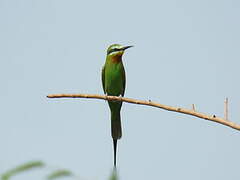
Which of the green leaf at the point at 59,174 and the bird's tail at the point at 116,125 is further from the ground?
the green leaf at the point at 59,174

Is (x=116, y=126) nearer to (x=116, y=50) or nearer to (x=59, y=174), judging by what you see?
(x=116, y=50)

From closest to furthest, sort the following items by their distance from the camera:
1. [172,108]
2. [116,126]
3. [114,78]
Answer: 1. [172,108]
2. [116,126]
3. [114,78]

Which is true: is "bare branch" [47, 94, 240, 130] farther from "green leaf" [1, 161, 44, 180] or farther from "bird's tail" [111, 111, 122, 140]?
"bird's tail" [111, 111, 122, 140]

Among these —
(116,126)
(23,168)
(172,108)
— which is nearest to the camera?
(23,168)

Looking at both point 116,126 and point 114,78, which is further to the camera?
point 114,78

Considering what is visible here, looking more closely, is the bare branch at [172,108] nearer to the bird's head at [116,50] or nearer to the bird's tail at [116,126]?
the bird's tail at [116,126]

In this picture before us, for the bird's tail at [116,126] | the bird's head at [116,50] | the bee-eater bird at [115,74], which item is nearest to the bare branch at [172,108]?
the bird's tail at [116,126]

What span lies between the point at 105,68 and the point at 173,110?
322 cm

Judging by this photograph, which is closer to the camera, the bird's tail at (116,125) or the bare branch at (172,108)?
the bare branch at (172,108)

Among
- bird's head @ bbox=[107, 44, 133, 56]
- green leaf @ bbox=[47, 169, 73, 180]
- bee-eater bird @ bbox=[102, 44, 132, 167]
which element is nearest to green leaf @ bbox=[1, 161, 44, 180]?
green leaf @ bbox=[47, 169, 73, 180]

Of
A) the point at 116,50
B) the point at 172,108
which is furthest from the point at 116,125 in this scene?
the point at 172,108

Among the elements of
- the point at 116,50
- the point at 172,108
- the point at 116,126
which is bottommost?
the point at 116,126

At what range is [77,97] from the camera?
3264 mm

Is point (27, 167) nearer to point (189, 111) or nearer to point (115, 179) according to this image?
point (115, 179)
